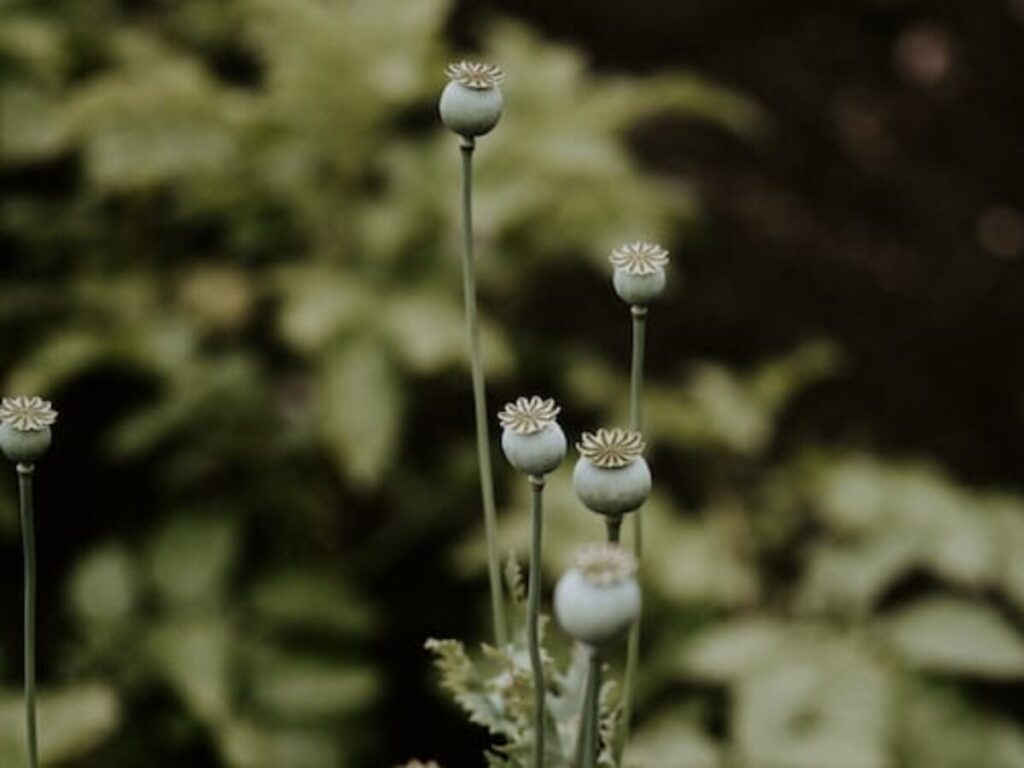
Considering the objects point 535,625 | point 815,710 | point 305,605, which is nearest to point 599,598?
point 535,625

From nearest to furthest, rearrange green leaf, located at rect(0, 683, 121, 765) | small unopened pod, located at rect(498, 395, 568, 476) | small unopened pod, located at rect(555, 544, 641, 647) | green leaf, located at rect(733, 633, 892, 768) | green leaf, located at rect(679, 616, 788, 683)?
small unopened pod, located at rect(555, 544, 641, 647)
small unopened pod, located at rect(498, 395, 568, 476)
green leaf, located at rect(0, 683, 121, 765)
green leaf, located at rect(733, 633, 892, 768)
green leaf, located at rect(679, 616, 788, 683)

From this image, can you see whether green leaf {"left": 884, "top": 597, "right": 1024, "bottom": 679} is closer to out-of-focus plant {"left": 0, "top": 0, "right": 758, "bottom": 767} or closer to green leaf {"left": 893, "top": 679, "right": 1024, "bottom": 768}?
green leaf {"left": 893, "top": 679, "right": 1024, "bottom": 768}

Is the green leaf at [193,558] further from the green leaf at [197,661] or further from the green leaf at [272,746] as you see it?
the green leaf at [272,746]

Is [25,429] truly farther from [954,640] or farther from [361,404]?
[954,640]

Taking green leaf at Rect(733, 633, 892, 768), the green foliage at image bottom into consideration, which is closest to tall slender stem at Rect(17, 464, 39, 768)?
the green foliage at image bottom

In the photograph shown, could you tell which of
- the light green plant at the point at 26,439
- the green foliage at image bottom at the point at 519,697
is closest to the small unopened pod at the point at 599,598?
the green foliage at image bottom at the point at 519,697

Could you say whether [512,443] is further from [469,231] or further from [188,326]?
[188,326]

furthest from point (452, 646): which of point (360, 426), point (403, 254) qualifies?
point (403, 254)
